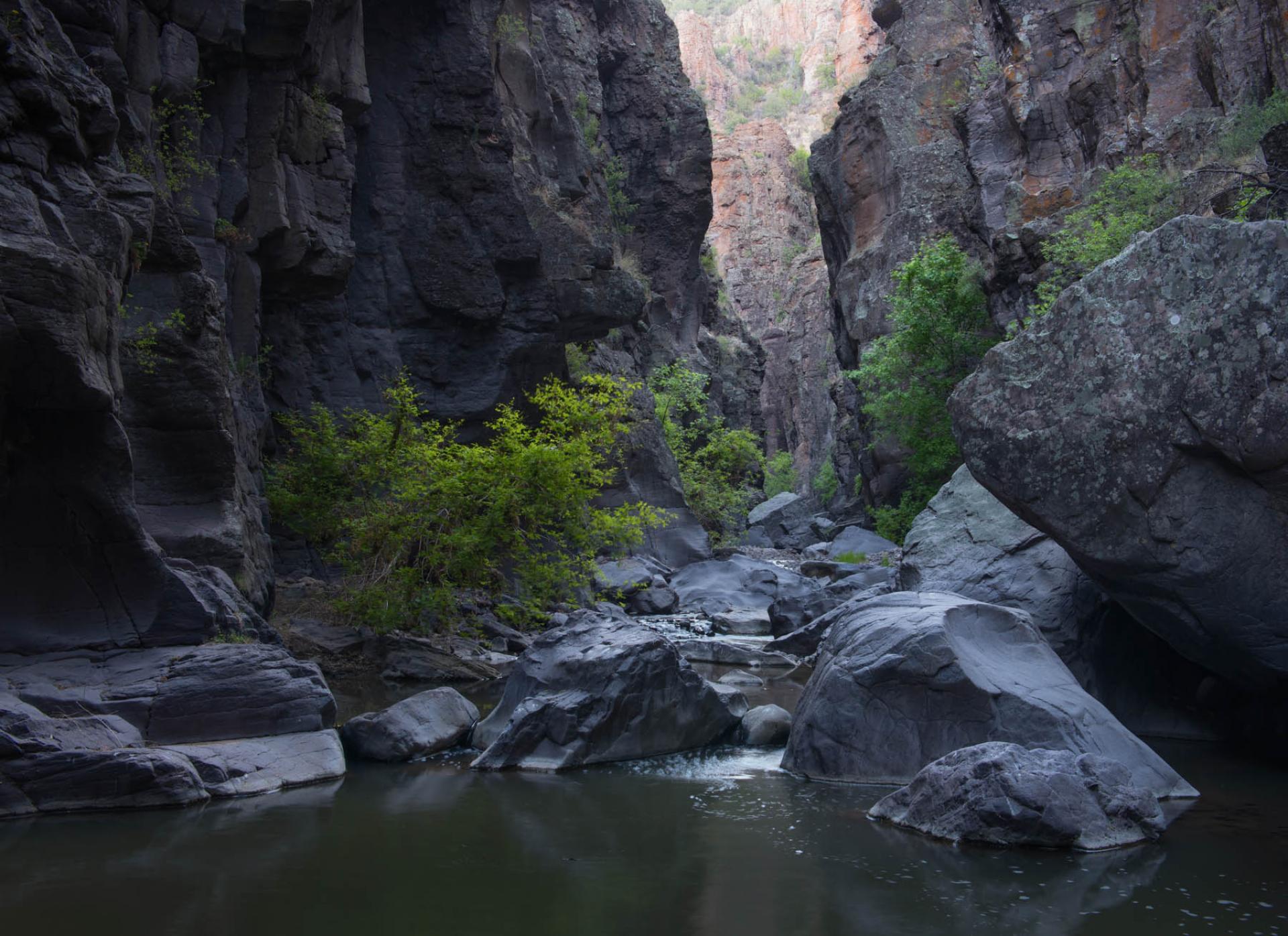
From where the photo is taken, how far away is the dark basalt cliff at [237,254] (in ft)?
29.1

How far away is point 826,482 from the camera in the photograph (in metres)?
66.8

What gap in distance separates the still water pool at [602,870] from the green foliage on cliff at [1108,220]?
1168 cm

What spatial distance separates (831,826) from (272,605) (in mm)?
9295

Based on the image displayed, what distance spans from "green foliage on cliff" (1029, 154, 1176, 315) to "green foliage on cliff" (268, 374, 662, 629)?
8537 mm

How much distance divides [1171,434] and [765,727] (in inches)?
180

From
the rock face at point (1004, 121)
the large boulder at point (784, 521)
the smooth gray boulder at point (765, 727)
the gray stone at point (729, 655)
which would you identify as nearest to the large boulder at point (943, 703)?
the smooth gray boulder at point (765, 727)

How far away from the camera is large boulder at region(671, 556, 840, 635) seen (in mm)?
18125

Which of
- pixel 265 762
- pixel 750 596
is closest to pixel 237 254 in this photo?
pixel 265 762

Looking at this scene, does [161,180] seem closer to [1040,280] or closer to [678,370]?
[1040,280]

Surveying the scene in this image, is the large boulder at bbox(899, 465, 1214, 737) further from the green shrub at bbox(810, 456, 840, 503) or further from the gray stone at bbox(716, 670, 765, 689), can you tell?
the green shrub at bbox(810, 456, 840, 503)

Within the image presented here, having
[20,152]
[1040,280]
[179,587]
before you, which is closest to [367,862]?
[179,587]

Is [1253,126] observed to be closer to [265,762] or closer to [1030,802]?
[1030,802]

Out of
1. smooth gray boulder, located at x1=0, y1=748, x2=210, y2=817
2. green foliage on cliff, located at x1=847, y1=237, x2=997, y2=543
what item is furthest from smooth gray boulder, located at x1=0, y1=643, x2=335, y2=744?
green foliage on cliff, located at x1=847, y1=237, x2=997, y2=543

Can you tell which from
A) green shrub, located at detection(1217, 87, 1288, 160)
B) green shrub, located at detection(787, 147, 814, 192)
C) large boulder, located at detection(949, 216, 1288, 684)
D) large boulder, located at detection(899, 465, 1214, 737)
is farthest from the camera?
green shrub, located at detection(787, 147, 814, 192)
